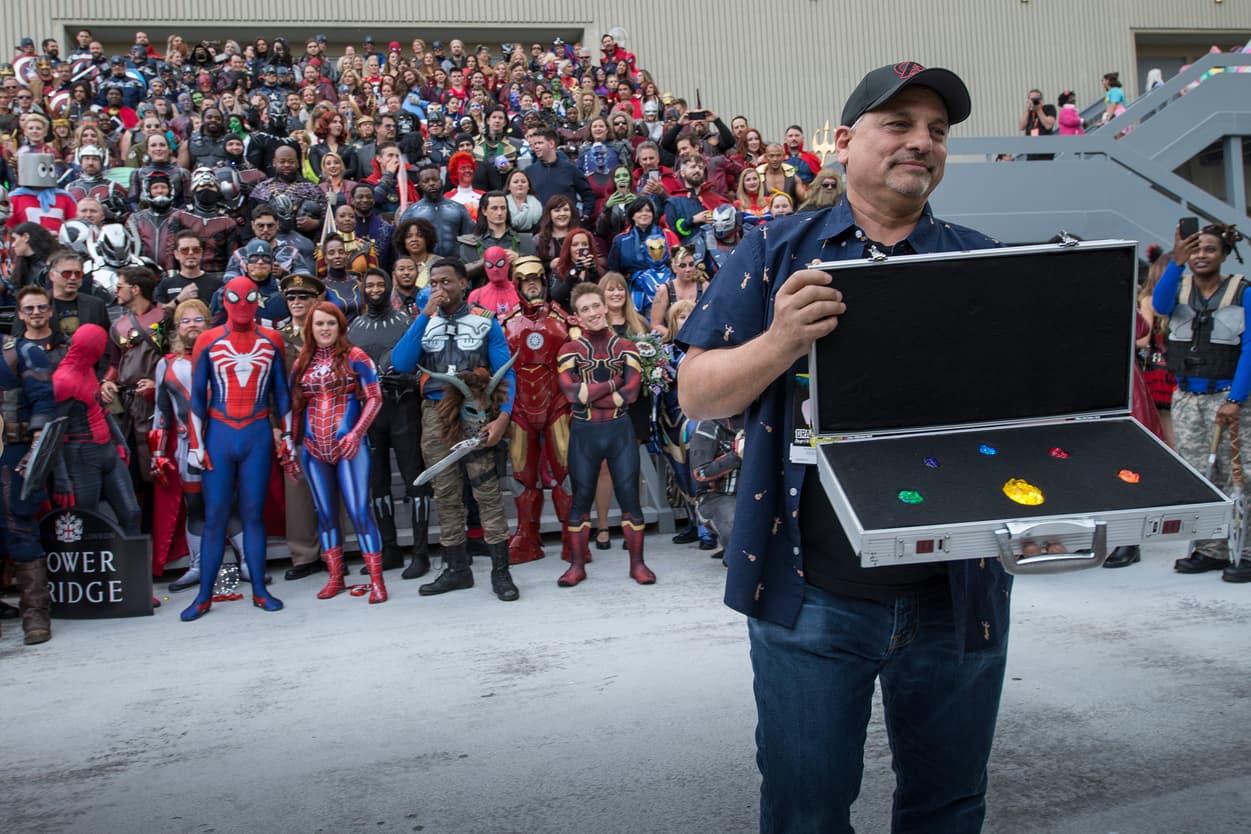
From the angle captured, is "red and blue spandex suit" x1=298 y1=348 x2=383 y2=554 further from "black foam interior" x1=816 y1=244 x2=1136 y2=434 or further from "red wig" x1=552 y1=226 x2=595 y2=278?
"black foam interior" x1=816 y1=244 x2=1136 y2=434

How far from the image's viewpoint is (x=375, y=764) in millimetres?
3777

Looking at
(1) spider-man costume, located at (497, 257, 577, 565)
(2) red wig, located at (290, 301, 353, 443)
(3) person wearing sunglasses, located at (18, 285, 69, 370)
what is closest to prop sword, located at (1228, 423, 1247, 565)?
(1) spider-man costume, located at (497, 257, 577, 565)

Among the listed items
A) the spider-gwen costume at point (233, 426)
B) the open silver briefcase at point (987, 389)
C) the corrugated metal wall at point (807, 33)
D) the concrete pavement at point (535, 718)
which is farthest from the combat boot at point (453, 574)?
the corrugated metal wall at point (807, 33)

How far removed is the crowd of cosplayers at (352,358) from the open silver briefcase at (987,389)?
10.7 ft

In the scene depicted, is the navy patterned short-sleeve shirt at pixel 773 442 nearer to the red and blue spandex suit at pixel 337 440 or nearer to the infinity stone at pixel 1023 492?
the infinity stone at pixel 1023 492

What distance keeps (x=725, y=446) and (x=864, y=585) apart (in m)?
4.32

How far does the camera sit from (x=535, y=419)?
24.2ft

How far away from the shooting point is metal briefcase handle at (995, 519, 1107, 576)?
159 centimetres

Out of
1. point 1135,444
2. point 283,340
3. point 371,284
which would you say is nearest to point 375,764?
point 1135,444

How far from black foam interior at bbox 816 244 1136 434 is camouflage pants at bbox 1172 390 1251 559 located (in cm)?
511

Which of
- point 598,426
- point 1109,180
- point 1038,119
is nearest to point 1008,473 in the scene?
point 598,426

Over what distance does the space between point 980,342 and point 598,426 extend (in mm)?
5097

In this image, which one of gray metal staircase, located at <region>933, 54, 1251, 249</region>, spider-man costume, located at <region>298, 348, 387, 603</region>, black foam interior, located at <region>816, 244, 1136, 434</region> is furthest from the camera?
gray metal staircase, located at <region>933, 54, 1251, 249</region>

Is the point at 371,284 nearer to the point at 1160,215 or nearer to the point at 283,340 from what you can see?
the point at 283,340
